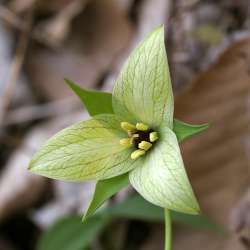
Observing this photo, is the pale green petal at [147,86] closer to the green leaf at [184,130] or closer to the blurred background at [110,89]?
the green leaf at [184,130]

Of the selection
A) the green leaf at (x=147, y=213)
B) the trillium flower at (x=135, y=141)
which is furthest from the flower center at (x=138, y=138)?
the green leaf at (x=147, y=213)

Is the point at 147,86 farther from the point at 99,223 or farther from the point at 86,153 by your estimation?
the point at 99,223

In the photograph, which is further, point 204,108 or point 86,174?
point 204,108

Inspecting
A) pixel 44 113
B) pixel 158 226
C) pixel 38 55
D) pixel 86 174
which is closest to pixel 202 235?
pixel 158 226

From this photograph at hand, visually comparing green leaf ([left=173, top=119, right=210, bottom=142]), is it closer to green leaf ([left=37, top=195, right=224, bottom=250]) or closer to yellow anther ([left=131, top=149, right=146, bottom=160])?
yellow anther ([left=131, top=149, right=146, bottom=160])

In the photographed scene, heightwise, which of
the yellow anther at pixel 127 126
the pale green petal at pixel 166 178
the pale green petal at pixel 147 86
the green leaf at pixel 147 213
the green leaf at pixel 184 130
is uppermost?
the pale green petal at pixel 147 86

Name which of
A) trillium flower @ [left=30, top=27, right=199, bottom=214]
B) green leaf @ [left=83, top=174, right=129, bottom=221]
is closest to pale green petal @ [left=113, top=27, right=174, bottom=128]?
trillium flower @ [left=30, top=27, right=199, bottom=214]

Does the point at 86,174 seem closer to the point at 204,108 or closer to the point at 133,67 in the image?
the point at 133,67
